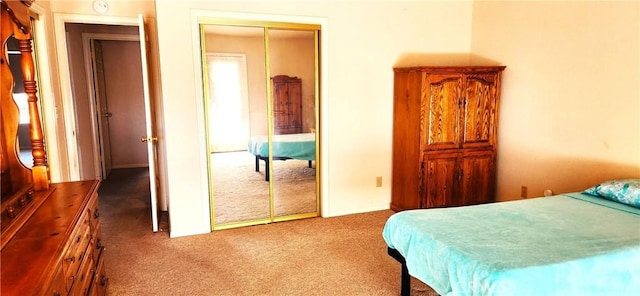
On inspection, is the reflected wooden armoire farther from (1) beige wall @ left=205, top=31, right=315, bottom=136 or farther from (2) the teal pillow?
(2) the teal pillow

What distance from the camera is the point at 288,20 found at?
Result: 372 centimetres

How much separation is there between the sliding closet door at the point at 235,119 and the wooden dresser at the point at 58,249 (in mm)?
1381

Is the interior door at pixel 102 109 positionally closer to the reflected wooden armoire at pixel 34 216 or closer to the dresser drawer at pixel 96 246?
the dresser drawer at pixel 96 246

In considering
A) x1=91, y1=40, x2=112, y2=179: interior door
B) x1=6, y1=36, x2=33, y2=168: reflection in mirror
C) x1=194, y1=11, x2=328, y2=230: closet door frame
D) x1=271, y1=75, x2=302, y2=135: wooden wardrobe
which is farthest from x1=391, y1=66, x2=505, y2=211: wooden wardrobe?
x1=91, y1=40, x2=112, y2=179: interior door

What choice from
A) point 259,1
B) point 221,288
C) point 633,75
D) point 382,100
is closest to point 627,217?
point 633,75

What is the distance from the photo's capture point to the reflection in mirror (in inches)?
77.3

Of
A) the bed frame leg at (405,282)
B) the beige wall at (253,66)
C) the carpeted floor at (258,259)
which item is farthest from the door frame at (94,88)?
the bed frame leg at (405,282)

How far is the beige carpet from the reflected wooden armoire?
1489 millimetres

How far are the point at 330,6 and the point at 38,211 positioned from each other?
9.74 feet

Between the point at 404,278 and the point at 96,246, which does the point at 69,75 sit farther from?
the point at 404,278

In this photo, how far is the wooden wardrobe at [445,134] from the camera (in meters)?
3.85

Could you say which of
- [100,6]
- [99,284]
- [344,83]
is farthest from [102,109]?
[99,284]

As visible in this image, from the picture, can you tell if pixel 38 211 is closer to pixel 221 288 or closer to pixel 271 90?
pixel 221 288

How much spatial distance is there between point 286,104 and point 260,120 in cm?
30
